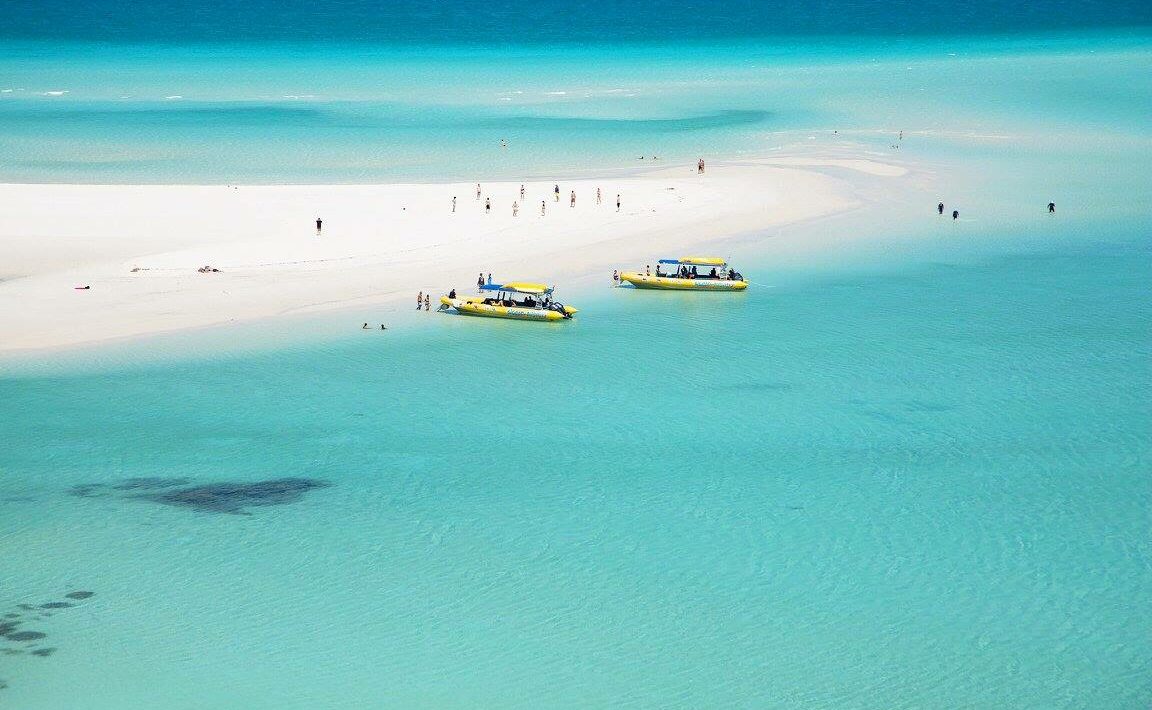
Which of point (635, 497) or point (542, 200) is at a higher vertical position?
point (542, 200)

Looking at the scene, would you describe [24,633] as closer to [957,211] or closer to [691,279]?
[691,279]

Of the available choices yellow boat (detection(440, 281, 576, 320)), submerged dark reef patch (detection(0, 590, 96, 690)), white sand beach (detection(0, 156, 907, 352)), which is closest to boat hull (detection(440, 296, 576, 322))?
yellow boat (detection(440, 281, 576, 320))

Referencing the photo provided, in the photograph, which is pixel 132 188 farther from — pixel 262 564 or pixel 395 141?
pixel 262 564

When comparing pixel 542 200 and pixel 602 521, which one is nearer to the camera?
pixel 602 521

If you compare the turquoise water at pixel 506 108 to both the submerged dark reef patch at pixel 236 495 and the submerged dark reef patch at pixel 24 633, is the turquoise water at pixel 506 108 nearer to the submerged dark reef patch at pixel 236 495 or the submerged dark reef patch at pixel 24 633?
the submerged dark reef patch at pixel 236 495

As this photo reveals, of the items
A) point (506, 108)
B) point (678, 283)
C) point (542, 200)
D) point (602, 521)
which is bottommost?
point (602, 521)

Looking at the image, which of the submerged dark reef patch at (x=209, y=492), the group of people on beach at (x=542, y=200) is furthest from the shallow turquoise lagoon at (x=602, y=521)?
the group of people on beach at (x=542, y=200)

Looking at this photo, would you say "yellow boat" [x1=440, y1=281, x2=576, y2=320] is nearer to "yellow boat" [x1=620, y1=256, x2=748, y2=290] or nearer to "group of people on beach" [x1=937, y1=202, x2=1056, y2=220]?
"yellow boat" [x1=620, y1=256, x2=748, y2=290]

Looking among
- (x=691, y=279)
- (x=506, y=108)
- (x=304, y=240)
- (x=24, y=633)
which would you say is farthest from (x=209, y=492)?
(x=506, y=108)
